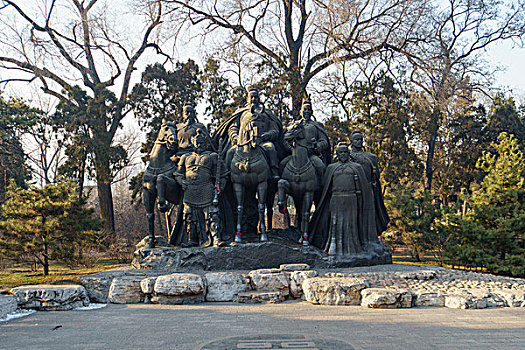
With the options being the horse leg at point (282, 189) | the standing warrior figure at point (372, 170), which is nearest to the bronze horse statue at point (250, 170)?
the horse leg at point (282, 189)

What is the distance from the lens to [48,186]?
40.5 ft

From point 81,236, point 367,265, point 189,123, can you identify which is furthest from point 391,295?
point 81,236

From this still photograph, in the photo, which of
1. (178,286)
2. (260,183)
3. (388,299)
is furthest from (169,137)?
(388,299)

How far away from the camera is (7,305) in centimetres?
599

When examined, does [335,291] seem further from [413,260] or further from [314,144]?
[413,260]

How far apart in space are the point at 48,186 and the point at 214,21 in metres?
10.6

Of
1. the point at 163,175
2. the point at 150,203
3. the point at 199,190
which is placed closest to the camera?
the point at 199,190

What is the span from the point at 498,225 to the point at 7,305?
10.9 metres

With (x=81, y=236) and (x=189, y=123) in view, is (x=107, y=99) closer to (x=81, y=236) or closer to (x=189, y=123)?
(x=81, y=236)

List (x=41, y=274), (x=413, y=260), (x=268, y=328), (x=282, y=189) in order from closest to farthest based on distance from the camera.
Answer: (x=268, y=328), (x=282, y=189), (x=41, y=274), (x=413, y=260)

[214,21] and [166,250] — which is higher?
[214,21]

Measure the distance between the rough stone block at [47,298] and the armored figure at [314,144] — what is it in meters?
4.73

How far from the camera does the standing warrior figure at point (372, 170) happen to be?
29.6 feet

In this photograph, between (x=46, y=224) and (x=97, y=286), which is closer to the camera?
(x=97, y=286)
